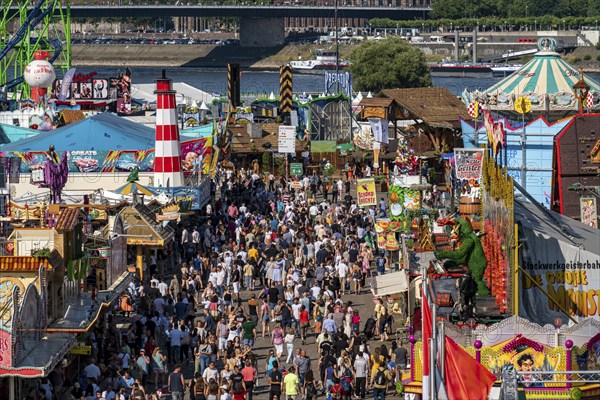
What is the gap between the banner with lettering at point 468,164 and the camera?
34188 millimetres

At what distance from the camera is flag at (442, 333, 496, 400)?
1686 cm

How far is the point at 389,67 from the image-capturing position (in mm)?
103875

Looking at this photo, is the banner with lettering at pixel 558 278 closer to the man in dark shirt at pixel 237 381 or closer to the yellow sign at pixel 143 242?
the man in dark shirt at pixel 237 381

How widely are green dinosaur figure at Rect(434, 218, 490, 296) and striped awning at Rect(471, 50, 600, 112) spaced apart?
2020 centimetres

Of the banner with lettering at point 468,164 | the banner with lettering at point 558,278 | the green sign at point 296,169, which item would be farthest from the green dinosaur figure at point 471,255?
the green sign at point 296,169

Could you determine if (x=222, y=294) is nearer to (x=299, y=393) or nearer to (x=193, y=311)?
(x=193, y=311)

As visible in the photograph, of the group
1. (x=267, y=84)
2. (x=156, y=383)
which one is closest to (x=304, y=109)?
(x=156, y=383)

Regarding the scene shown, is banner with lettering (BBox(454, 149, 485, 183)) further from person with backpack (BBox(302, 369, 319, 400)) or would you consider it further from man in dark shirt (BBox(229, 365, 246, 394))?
man in dark shirt (BBox(229, 365, 246, 394))

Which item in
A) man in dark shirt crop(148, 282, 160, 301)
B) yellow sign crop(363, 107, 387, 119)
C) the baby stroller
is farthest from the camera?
yellow sign crop(363, 107, 387, 119)

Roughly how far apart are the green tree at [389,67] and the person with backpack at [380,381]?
76.7 metres

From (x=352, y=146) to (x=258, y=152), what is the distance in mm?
4339

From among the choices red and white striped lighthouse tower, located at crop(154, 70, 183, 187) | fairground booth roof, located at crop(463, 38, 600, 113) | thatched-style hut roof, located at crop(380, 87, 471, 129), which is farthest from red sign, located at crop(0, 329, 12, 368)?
thatched-style hut roof, located at crop(380, 87, 471, 129)

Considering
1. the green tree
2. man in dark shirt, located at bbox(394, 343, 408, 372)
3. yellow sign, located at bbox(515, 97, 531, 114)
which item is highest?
the green tree

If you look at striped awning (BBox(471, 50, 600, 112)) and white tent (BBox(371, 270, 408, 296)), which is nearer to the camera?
white tent (BBox(371, 270, 408, 296))
